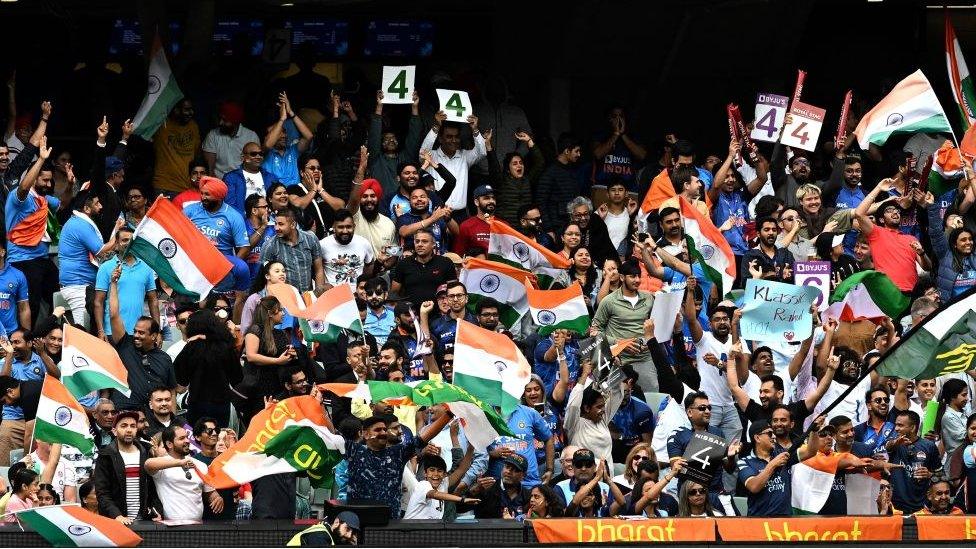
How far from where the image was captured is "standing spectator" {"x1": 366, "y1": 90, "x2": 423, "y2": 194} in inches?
797

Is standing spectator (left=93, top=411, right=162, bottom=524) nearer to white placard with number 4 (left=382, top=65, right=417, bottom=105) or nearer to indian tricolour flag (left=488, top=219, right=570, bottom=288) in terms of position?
indian tricolour flag (left=488, top=219, right=570, bottom=288)

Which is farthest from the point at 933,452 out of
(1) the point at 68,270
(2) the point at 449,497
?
(1) the point at 68,270

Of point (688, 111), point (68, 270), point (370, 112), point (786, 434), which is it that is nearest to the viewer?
point (786, 434)

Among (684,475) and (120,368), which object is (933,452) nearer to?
(684,475)

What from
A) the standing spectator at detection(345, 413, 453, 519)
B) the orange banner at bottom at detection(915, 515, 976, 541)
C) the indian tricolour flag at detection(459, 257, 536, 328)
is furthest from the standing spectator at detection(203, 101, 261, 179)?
the orange banner at bottom at detection(915, 515, 976, 541)

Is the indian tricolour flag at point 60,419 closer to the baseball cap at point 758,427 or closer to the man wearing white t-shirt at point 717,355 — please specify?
the baseball cap at point 758,427

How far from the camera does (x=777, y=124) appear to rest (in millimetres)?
20719

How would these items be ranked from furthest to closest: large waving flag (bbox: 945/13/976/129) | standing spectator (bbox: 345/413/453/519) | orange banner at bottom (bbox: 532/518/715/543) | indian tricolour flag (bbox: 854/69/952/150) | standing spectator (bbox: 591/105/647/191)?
standing spectator (bbox: 591/105/647/191) → large waving flag (bbox: 945/13/976/129) → indian tricolour flag (bbox: 854/69/952/150) → standing spectator (bbox: 345/413/453/519) → orange banner at bottom (bbox: 532/518/715/543)

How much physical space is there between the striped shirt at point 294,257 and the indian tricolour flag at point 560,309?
73.4 inches

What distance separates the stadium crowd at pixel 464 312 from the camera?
624 inches

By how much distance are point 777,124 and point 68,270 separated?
21.2ft

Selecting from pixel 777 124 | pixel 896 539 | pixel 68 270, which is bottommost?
pixel 896 539

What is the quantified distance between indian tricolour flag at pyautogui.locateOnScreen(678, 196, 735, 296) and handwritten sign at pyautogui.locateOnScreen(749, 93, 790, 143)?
2.36m

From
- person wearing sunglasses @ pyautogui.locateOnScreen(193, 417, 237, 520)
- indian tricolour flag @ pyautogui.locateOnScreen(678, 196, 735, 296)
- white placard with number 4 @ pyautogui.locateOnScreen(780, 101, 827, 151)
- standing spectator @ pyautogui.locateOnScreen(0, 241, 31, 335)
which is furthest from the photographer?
white placard with number 4 @ pyautogui.locateOnScreen(780, 101, 827, 151)
